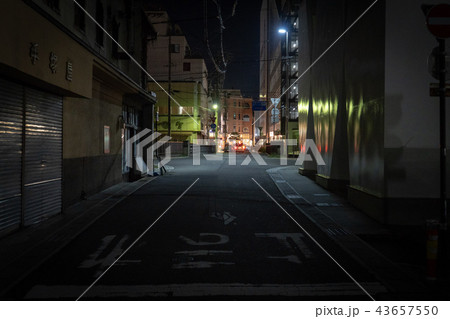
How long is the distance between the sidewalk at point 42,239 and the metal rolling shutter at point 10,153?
54 centimetres

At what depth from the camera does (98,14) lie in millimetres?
14148

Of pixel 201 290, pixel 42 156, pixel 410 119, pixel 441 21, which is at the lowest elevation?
pixel 201 290

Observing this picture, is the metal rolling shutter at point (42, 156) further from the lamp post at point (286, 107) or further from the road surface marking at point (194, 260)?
the lamp post at point (286, 107)

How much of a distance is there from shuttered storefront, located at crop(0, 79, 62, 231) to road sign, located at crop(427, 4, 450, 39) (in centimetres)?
852

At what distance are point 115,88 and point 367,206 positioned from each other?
1156 cm

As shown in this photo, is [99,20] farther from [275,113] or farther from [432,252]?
[275,113]

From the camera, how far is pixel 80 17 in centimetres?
1229

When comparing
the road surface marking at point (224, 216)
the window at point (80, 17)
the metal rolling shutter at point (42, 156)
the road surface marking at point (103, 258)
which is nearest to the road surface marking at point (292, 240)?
the road surface marking at point (224, 216)

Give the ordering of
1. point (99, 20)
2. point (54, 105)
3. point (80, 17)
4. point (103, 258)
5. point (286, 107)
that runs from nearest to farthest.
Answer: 1. point (103, 258)
2. point (54, 105)
3. point (80, 17)
4. point (99, 20)
5. point (286, 107)

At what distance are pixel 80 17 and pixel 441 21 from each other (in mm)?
10841

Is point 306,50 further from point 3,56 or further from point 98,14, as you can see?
point 3,56

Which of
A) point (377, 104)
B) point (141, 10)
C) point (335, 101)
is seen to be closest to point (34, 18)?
point (377, 104)

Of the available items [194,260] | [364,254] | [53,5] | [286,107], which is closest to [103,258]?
[194,260]

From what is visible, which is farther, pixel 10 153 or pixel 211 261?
pixel 10 153
